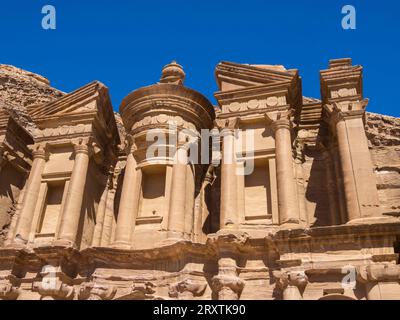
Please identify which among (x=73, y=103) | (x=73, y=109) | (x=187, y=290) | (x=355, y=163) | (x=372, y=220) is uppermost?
(x=73, y=103)

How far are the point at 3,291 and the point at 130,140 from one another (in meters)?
6.60

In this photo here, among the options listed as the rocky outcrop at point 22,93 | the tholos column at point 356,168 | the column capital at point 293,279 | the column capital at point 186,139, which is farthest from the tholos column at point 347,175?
the rocky outcrop at point 22,93

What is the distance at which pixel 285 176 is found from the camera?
44.8 ft

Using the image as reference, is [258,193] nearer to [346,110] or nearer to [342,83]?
[346,110]

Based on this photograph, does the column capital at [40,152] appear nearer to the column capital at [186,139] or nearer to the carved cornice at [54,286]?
the carved cornice at [54,286]

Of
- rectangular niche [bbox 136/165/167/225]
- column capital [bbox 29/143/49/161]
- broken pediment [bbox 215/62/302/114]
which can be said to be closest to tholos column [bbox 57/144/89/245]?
column capital [bbox 29/143/49/161]

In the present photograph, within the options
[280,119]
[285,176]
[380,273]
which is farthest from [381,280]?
[280,119]

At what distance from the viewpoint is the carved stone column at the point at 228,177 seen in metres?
13.5

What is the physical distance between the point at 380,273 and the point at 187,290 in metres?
5.04

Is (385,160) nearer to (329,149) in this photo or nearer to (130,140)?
(329,149)

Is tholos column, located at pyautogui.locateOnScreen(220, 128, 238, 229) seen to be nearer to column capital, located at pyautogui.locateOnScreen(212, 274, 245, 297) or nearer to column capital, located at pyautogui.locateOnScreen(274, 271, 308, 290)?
column capital, located at pyautogui.locateOnScreen(212, 274, 245, 297)

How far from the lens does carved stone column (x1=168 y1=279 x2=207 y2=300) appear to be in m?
12.4

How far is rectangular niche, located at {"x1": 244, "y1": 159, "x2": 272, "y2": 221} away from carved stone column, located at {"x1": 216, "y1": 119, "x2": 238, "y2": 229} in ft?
2.33
